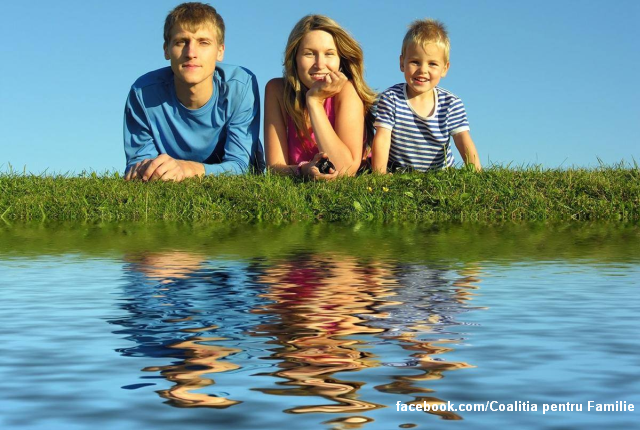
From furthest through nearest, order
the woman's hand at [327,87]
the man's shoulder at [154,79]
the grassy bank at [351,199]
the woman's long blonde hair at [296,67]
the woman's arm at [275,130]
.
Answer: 1. the man's shoulder at [154,79]
2. the woman's arm at [275,130]
3. the woman's long blonde hair at [296,67]
4. the woman's hand at [327,87]
5. the grassy bank at [351,199]

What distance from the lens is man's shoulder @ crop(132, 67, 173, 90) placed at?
37.3ft

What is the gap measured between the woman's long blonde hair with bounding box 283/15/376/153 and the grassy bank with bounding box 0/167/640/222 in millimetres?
849

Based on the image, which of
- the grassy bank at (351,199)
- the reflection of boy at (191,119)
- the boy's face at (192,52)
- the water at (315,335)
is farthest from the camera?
the reflection of boy at (191,119)

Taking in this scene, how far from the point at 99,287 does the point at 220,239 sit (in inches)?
103

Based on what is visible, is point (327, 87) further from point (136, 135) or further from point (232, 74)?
point (136, 135)

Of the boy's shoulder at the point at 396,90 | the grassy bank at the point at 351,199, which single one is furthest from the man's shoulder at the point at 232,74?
the boy's shoulder at the point at 396,90

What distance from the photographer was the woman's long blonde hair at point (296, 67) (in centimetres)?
1055

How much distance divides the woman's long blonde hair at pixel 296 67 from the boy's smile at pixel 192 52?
3.02ft

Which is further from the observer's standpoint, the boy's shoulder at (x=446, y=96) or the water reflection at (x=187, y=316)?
the boy's shoulder at (x=446, y=96)

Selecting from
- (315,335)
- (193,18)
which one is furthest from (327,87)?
(315,335)

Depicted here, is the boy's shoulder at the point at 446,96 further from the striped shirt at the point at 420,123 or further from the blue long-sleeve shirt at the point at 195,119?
the blue long-sleeve shirt at the point at 195,119

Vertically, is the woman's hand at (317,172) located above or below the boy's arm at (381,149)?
below

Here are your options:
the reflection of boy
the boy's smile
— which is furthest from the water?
the reflection of boy

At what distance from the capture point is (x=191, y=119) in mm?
11344
